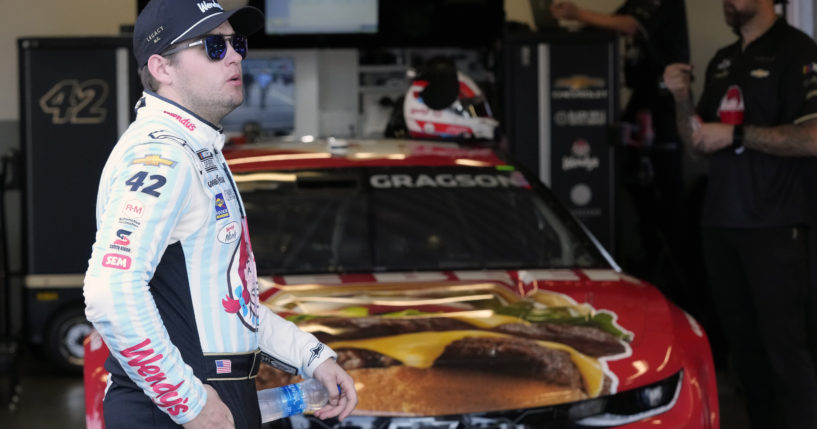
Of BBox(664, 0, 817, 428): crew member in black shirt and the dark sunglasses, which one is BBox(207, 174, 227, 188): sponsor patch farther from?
BBox(664, 0, 817, 428): crew member in black shirt

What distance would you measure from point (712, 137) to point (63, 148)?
4.35 m

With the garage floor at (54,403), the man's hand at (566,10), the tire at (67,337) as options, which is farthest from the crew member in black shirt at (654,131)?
the tire at (67,337)

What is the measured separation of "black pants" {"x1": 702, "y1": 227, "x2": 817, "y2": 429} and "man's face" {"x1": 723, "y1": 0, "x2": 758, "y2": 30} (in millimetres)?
843

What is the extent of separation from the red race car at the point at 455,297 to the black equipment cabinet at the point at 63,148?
3013 mm

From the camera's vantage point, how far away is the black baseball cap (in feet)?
7.13

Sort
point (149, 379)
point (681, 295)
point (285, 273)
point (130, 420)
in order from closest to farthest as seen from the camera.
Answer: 1. point (149, 379)
2. point (130, 420)
3. point (285, 273)
4. point (681, 295)

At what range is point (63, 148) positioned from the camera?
292 inches

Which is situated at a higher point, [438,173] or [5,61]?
[5,61]

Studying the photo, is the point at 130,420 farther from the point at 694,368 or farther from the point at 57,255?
the point at 57,255

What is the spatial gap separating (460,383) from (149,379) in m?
1.24

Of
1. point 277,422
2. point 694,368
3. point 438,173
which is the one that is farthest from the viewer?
point 438,173

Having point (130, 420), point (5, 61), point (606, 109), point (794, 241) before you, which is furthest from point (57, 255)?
point (130, 420)

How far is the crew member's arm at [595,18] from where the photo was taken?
284 inches

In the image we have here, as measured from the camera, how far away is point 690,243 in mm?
7570
